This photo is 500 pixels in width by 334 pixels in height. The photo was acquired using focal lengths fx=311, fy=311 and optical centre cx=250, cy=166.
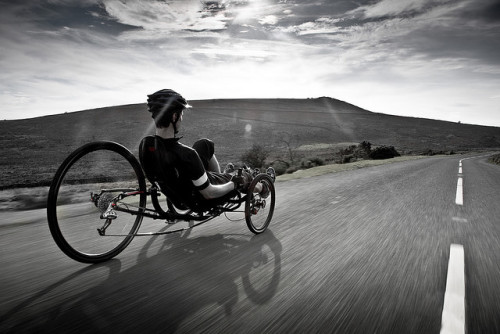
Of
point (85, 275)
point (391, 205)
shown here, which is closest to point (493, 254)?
point (391, 205)

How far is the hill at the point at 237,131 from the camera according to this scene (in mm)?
30138

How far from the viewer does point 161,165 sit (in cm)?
338

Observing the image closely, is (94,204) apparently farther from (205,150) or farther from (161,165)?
(205,150)

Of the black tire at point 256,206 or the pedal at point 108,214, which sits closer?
the pedal at point 108,214

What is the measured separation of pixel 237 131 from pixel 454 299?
52528mm

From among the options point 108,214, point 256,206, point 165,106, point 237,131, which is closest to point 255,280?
point 108,214

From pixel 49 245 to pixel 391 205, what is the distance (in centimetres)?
609

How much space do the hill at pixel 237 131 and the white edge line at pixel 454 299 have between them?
1770 centimetres

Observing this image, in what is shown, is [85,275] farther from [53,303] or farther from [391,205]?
[391,205]

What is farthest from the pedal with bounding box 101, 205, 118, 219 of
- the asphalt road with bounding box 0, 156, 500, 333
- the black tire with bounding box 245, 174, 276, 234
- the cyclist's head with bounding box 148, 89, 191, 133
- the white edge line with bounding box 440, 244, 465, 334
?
the white edge line with bounding box 440, 244, 465, 334

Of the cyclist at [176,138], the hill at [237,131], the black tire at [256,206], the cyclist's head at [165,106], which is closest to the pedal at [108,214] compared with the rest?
the cyclist at [176,138]

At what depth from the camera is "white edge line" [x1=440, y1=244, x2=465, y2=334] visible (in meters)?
2.22

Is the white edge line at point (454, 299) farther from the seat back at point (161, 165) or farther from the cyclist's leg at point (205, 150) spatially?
the cyclist's leg at point (205, 150)

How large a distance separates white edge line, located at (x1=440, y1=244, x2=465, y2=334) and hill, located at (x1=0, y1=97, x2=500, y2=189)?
1770 cm
